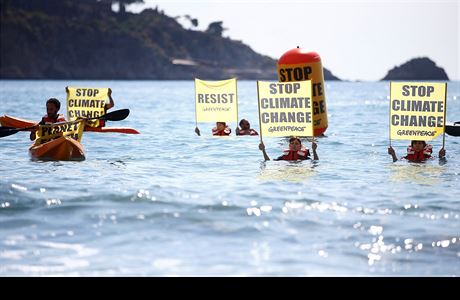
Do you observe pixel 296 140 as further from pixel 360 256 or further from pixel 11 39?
pixel 11 39

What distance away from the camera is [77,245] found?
9.36 meters

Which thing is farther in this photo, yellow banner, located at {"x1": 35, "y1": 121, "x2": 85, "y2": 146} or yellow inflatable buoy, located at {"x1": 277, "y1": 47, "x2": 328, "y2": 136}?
yellow inflatable buoy, located at {"x1": 277, "y1": 47, "x2": 328, "y2": 136}

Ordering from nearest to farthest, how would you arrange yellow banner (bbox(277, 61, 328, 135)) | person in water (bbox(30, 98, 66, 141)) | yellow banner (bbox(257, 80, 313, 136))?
yellow banner (bbox(257, 80, 313, 136)), person in water (bbox(30, 98, 66, 141)), yellow banner (bbox(277, 61, 328, 135))

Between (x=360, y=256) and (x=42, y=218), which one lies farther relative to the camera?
(x=42, y=218)

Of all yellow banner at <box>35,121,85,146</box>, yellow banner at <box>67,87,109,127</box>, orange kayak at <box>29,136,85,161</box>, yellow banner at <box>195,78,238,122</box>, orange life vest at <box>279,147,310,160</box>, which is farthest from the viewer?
yellow banner at <box>195,78,238,122</box>

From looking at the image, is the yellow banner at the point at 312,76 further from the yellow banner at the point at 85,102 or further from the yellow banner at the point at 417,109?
the yellow banner at the point at 417,109

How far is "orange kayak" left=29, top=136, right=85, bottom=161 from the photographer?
16734mm

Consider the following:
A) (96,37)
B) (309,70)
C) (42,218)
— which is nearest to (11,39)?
(96,37)

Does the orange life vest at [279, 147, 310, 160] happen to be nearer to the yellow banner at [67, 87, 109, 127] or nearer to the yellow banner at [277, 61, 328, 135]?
the yellow banner at [67, 87, 109, 127]

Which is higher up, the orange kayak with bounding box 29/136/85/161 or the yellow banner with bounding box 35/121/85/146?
the yellow banner with bounding box 35/121/85/146

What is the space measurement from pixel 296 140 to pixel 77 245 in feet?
27.6

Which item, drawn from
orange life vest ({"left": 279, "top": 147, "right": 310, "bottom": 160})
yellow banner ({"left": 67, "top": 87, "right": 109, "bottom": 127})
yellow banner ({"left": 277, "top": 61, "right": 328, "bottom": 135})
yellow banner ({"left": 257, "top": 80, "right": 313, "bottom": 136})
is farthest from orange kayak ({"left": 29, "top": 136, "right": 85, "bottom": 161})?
yellow banner ({"left": 277, "top": 61, "right": 328, "bottom": 135})

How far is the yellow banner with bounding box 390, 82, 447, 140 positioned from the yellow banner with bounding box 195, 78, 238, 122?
643 cm

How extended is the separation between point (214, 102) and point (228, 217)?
11646 millimetres
